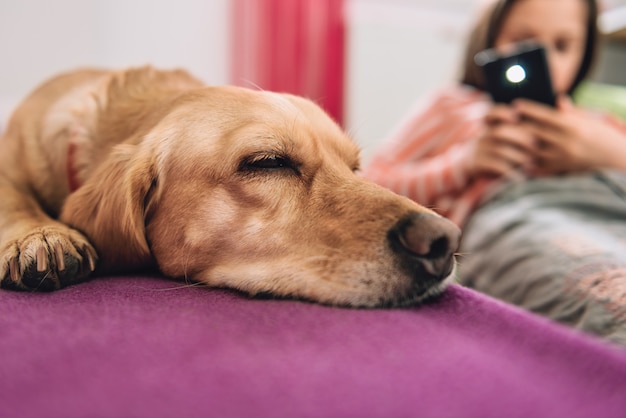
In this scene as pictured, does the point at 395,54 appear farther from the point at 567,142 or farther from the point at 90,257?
the point at 90,257

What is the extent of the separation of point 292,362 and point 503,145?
1553 mm

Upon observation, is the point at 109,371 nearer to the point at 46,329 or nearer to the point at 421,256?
the point at 46,329

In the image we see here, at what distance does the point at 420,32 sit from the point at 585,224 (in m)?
2.88

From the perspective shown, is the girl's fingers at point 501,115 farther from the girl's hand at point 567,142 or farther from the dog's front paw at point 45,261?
the dog's front paw at point 45,261

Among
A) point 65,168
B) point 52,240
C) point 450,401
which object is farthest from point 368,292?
point 65,168

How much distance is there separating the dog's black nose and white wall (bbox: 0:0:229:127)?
2801 mm

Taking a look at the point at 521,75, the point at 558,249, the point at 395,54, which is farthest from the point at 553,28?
the point at 395,54

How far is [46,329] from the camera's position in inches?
27.2

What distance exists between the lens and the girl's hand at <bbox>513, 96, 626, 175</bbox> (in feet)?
6.12

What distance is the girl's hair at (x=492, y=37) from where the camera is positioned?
2.35 m

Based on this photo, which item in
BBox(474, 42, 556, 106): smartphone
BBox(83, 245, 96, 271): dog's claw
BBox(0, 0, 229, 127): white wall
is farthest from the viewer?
BBox(0, 0, 229, 127): white wall

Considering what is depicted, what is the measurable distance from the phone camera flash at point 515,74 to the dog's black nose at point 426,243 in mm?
1192

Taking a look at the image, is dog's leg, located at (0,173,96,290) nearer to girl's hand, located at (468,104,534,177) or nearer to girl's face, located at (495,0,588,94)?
girl's hand, located at (468,104,534,177)

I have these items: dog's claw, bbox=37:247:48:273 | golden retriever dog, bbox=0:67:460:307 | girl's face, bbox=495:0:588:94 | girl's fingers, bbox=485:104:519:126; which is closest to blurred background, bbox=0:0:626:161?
girl's face, bbox=495:0:588:94
